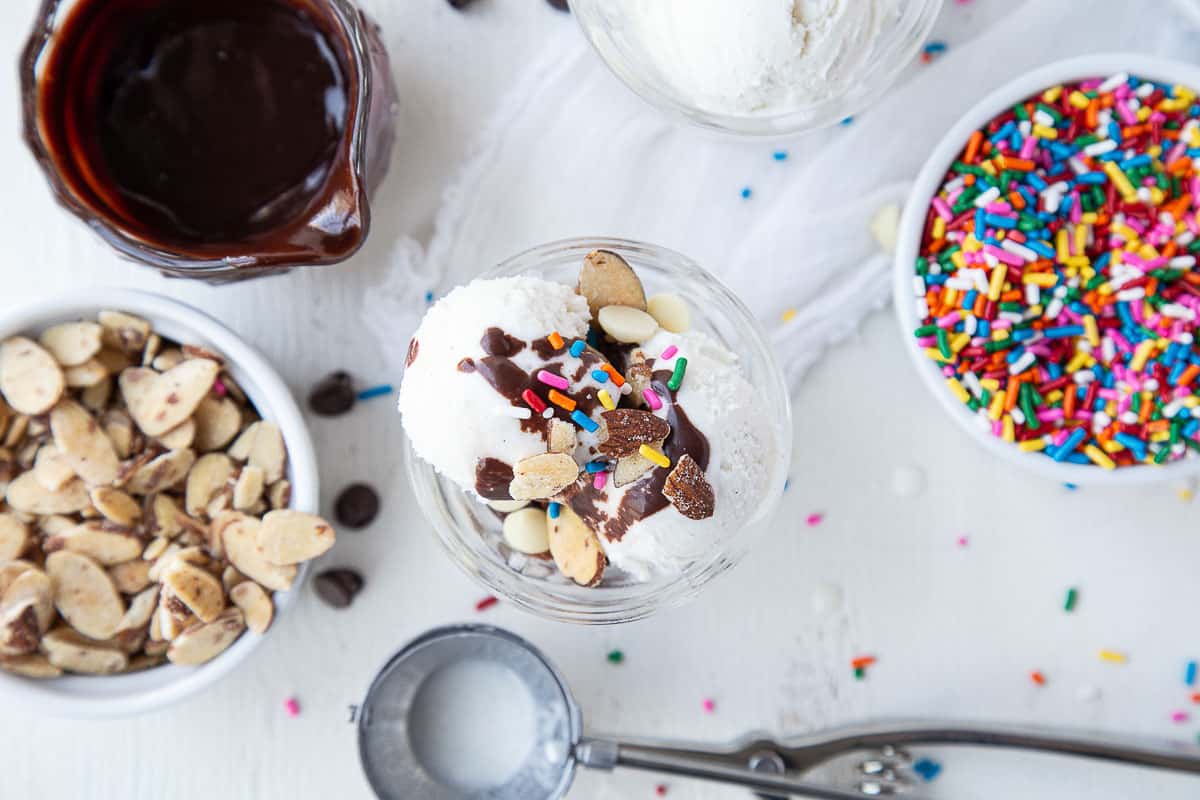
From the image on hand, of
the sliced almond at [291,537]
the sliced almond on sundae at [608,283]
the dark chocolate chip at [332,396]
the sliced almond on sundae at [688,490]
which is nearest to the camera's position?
the sliced almond on sundae at [688,490]

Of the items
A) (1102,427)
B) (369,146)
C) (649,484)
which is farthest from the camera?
(1102,427)

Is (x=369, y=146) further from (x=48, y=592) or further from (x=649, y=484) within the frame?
(x=48, y=592)

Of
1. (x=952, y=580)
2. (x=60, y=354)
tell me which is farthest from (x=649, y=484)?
(x=60, y=354)

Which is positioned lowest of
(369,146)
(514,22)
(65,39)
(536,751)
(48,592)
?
(48,592)

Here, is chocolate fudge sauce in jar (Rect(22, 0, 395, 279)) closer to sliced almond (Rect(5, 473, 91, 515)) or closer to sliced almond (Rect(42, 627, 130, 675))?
sliced almond (Rect(5, 473, 91, 515))

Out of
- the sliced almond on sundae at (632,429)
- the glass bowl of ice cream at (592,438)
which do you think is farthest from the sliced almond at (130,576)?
the sliced almond on sundae at (632,429)

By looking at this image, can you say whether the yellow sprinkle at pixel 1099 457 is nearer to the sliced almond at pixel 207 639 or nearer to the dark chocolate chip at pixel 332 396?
the dark chocolate chip at pixel 332 396

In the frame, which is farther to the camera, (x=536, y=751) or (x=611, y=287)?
(x=536, y=751)

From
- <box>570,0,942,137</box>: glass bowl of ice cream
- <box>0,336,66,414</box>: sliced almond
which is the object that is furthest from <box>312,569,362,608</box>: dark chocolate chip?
<box>570,0,942,137</box>: glass bowl of ice cream
